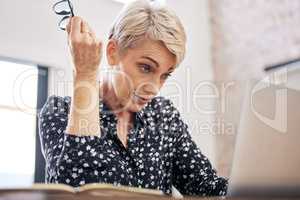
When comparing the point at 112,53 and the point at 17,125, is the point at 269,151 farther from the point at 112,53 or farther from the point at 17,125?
the point at 17,125

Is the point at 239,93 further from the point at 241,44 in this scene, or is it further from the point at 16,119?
the point at 16,119

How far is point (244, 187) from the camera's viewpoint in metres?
0.77

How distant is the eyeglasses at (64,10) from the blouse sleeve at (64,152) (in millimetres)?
430

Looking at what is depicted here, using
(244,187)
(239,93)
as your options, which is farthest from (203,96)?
(244,187)

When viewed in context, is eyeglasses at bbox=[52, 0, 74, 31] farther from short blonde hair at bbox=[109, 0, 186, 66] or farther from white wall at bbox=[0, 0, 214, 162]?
short blonde hair at bbox=[109, 0, 186, 66]

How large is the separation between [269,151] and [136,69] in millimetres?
952

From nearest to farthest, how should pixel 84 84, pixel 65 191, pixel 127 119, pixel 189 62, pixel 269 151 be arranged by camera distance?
pixel 65 191 < pixel 269 151 < pixel 84 84 < pixel 127 119 < pixel 189 62

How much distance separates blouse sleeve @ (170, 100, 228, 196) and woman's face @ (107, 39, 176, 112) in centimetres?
16

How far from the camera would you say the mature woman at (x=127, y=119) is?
53.6 inches

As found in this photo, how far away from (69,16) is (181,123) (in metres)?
0.58

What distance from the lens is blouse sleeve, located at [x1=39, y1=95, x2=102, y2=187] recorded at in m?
1.32

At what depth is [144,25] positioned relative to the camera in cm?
160

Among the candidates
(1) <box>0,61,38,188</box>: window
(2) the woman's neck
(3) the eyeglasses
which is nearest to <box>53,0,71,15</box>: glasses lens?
(3) the eyeglasses

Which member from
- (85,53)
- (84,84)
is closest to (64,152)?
(84,84)
